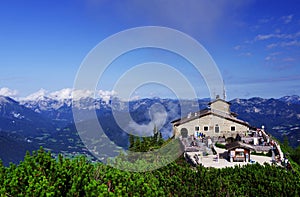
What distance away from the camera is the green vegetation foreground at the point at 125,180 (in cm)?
834

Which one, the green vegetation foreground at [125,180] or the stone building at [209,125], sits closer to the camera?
the green vegetation foreground at [125,180]

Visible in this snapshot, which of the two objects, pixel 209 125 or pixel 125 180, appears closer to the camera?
pixel 125 180

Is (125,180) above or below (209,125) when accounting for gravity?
Result: below

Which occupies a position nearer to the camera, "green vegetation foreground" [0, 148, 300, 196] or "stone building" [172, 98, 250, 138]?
"green vegetation foreground" [0, 148, 300, 196]

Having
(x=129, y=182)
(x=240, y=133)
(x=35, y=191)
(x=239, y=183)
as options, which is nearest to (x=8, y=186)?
(x=35, y=191)

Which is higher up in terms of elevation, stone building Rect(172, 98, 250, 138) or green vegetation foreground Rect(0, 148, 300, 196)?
stone building Rect(172, 98, 250, 138)

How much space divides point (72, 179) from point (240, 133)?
3955 centimetres

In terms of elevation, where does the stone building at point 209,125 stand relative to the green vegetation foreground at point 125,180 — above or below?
above

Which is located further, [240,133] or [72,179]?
[240,133]

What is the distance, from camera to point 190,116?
4934 cm

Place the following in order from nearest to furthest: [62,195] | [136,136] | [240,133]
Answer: [62,195] → [136,136] → [240,133]

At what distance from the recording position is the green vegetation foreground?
834cm

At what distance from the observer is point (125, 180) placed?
9758 millimetres

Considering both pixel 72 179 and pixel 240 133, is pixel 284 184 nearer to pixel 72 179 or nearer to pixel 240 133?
pixel 72 179
